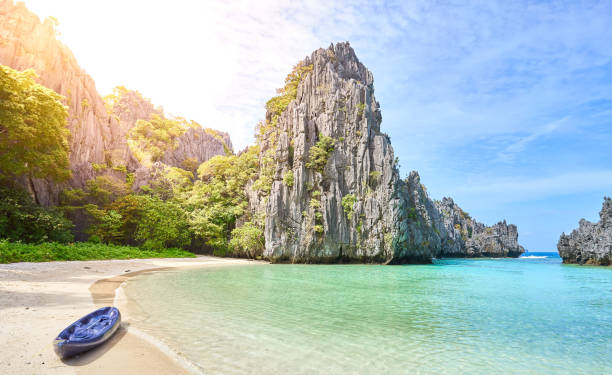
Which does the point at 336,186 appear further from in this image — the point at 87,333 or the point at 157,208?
the point at 87,333

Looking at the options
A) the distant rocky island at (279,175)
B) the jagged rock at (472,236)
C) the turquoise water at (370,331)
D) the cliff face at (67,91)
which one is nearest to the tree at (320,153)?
the distant rocky island at (279,175)

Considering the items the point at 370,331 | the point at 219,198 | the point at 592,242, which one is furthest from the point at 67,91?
the point at 592,242

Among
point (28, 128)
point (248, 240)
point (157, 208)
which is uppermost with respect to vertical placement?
point (28, 128)

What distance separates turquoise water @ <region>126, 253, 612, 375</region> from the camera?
18.3 ft

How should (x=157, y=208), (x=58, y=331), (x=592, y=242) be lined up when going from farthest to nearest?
(x=592, y=242)
(x=157, y=208)
(x=58, y=331)

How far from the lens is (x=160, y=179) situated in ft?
125

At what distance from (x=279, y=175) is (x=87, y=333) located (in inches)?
1199

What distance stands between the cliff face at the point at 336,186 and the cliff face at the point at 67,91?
19036 mm

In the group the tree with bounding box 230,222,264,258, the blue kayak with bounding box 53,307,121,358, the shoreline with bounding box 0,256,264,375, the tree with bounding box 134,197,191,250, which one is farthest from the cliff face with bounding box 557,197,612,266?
the blue kayak with bounding box 53,307,121,358

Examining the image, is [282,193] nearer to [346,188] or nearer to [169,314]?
[346,188]

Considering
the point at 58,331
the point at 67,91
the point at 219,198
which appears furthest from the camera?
the point at 219,198

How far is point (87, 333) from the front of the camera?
540 centimetres

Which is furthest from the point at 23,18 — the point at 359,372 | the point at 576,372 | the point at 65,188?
the point at 576,372

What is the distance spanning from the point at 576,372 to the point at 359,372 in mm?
4330
